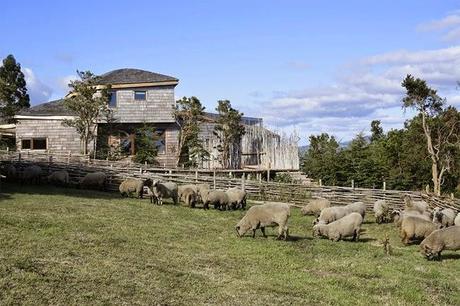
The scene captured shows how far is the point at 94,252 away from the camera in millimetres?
11984

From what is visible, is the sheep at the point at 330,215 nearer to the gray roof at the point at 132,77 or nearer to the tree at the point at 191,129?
the tree at the point at 191,129

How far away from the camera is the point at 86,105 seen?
116 feet

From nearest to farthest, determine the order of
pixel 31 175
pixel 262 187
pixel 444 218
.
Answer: pixel 444 218 → pixel 31 175 → pixel 262 187

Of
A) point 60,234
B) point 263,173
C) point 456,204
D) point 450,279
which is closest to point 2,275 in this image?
point 60,234

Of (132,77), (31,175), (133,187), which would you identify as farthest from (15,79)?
(133,187)

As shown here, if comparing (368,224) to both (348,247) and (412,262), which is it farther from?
(412,262)

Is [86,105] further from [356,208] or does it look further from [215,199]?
[356,208]

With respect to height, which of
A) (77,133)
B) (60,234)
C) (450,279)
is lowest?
(450,279)

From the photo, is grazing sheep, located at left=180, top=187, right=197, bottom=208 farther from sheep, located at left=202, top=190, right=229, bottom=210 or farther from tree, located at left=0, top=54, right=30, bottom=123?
tree, located at left=0, top=54, right=30, bottom=123

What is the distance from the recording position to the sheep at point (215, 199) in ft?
75.1

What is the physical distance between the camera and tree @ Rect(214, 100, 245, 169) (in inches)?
1471

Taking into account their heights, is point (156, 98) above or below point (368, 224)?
above

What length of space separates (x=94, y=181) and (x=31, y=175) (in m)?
3.17

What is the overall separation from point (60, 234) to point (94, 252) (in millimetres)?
2040
